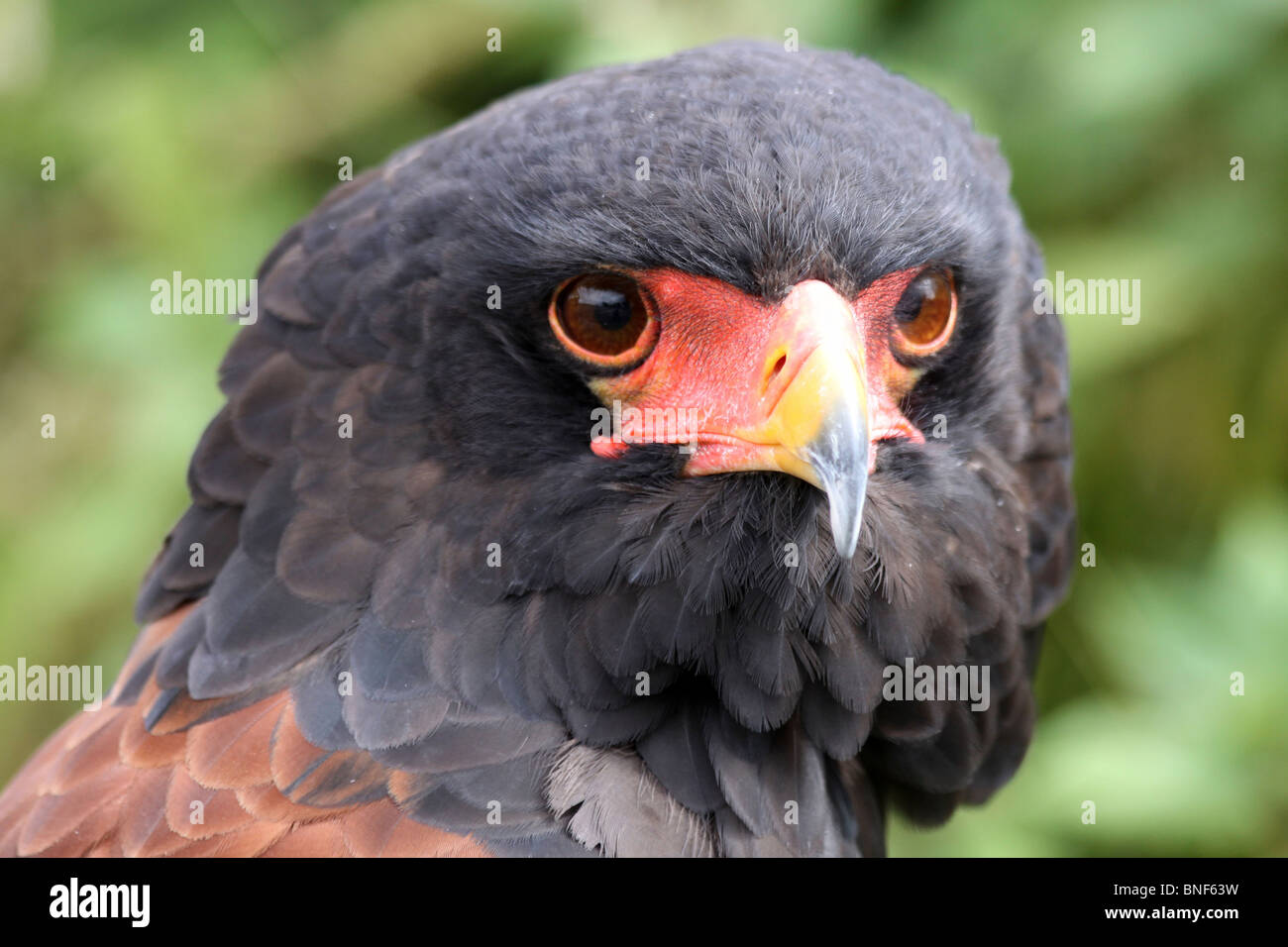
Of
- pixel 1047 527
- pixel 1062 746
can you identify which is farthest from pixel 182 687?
pixel 1062 746

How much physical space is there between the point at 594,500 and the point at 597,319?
0.30 meters

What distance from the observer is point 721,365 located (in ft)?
7.80

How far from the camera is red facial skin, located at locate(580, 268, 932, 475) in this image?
2320 mm

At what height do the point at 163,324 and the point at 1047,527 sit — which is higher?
the point at 163,324

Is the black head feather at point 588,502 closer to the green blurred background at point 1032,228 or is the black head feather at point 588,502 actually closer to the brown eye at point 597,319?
the brown eye at point 597,319

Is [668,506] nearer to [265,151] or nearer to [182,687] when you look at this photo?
[182,687]

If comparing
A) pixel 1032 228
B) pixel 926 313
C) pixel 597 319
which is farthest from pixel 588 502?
pixel 1032 228

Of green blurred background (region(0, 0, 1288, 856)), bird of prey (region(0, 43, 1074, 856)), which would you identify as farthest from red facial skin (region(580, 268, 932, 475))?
green blurred background (region(0, 0, 1288, 856))

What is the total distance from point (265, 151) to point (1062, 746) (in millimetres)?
2912

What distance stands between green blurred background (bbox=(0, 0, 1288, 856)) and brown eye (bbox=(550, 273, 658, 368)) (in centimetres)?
146

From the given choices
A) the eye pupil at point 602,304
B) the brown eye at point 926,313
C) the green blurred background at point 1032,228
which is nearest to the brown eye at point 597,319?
the eye pupil at point 602,304

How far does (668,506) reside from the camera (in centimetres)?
238

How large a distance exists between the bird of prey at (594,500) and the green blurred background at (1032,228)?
1.27 metres

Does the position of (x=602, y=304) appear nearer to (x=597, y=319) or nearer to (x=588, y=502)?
(x=597, y=319)
